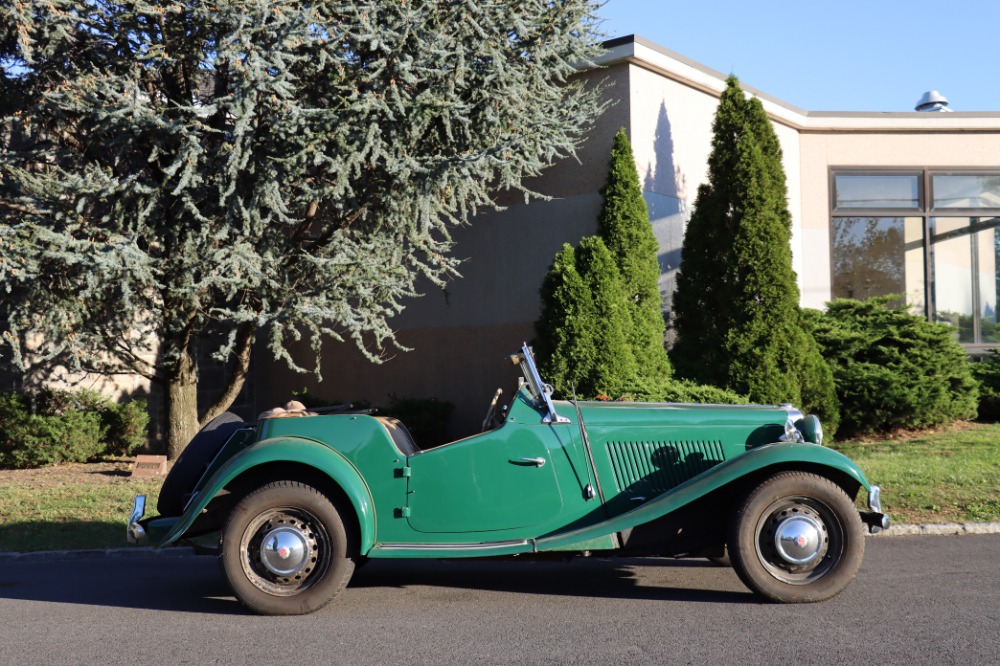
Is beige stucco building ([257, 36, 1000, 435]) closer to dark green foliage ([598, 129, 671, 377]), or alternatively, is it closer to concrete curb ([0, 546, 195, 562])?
dark green foliage ([598, 129, 671, 377])

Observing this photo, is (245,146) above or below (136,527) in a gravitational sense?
above

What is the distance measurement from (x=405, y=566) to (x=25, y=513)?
14.7 ft

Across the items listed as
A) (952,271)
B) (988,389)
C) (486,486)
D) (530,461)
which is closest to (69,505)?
(486,486)

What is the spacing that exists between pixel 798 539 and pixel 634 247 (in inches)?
262

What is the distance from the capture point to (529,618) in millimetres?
5102

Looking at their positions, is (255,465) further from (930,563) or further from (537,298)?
(537,298)

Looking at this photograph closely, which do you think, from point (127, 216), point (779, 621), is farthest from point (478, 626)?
point (127, 216)

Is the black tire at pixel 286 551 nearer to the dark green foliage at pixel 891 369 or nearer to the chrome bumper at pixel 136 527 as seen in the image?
the chrome bumper at pixel 136 527

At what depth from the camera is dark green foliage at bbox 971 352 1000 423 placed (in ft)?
43.3

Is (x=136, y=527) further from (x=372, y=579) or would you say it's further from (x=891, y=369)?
(x=891, y=369)

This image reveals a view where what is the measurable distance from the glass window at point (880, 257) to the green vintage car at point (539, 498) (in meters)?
10.3

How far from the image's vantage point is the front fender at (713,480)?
202 inches

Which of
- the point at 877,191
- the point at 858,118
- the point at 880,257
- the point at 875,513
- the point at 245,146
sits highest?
the point at 858,118

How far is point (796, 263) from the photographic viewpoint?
14656 mm
